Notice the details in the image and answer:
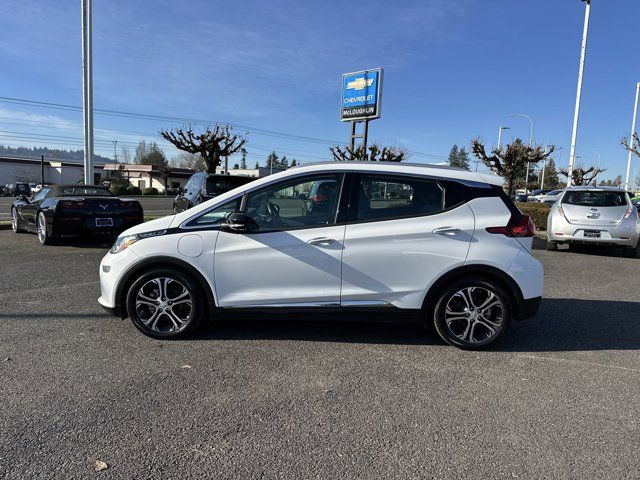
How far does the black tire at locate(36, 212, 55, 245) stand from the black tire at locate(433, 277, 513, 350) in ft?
28.1

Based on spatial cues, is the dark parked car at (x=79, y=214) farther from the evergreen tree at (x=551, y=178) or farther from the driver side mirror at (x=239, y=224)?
the evergreen tree at (x=551, y=178)

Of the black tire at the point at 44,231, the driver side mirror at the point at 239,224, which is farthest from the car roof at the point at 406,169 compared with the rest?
the black tire at the point at 44,231

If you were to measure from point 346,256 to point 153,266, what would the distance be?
1.78 metres

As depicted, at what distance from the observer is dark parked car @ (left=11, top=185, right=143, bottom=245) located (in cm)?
955

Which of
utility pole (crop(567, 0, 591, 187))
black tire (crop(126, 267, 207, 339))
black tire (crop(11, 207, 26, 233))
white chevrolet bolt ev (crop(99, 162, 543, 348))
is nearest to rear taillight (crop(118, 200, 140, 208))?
black tire (crop(11, 207, 26, 233))

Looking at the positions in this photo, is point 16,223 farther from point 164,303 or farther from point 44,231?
point 164,303

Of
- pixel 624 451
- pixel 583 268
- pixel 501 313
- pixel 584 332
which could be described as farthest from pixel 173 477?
pixel 583 268

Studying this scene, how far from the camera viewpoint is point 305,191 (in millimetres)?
4402

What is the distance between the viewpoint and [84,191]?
34.8 ft

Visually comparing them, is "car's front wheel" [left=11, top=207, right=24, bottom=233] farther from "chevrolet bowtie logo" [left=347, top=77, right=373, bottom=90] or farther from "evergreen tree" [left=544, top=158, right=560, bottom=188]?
"evergreen tree" [left=544, top=158, right=560, bottom=188]

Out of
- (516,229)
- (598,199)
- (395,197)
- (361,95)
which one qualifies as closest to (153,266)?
(395,197)

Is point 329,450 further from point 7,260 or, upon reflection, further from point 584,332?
point 7,260

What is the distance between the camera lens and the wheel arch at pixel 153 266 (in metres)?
4.24

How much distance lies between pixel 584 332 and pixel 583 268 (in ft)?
14.9
